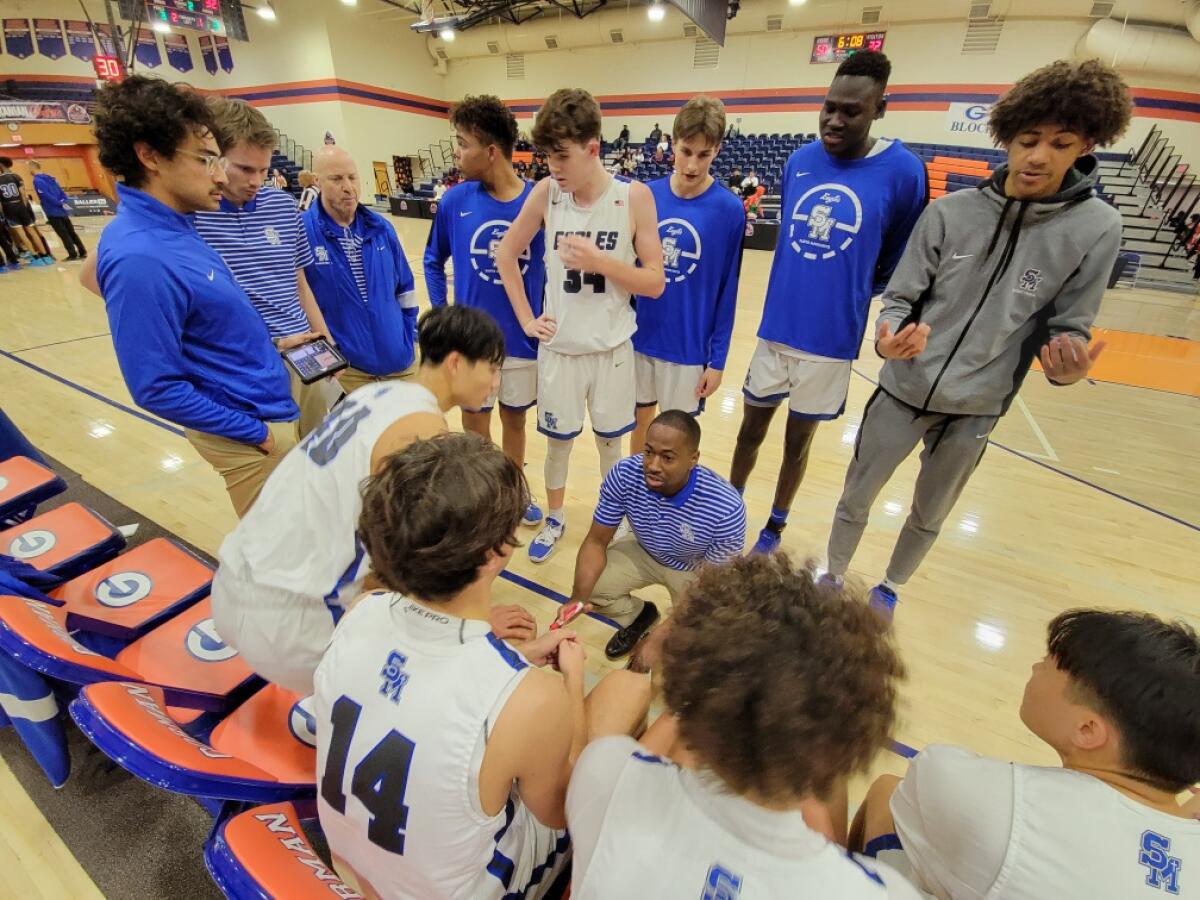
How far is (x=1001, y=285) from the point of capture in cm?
185

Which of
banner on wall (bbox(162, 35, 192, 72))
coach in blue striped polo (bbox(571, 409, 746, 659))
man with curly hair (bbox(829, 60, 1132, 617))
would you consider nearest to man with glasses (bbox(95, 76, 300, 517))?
coach in blue striped polo (bbox(571, 409, 746, 659))

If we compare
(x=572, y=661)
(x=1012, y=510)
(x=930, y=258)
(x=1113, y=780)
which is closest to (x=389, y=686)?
(x=572, y=661)

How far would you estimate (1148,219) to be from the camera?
12.9 m

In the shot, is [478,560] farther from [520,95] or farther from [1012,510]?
[520,95]

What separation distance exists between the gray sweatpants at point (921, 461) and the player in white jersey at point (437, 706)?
66.2 inches

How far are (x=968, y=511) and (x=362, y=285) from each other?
3670mm

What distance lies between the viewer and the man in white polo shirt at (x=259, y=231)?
85.4 inches

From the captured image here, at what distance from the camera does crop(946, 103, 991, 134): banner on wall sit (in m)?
14.5

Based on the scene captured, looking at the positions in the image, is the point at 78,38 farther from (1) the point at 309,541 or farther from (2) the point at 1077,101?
(2) the point at 1077,101

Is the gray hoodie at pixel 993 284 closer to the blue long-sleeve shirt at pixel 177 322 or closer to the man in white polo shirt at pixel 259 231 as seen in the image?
the blue long-sleeve shirt at pixel 177 322

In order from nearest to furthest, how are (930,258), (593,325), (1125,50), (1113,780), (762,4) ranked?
(1113,780)
(930,258)
(593,325)
(1125,50)
(762,4)

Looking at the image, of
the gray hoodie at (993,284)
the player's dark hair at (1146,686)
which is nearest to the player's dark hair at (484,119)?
the gray hoodie at (993,284)

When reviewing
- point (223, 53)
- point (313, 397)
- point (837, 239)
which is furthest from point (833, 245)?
point (223, 53)

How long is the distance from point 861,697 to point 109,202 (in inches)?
908
